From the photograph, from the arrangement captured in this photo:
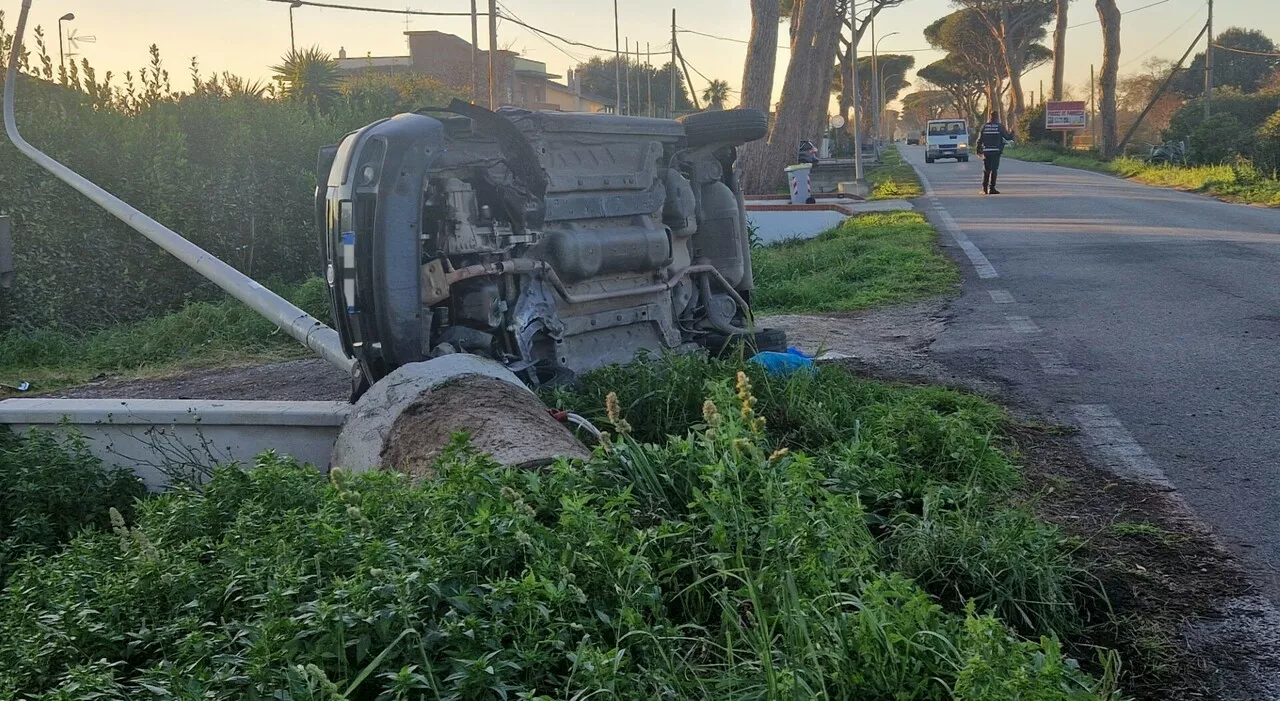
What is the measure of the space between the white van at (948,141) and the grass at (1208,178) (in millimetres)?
11276

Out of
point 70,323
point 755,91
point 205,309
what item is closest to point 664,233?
point 205,309

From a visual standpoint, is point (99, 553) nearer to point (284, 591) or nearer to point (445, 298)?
point (284, 591)

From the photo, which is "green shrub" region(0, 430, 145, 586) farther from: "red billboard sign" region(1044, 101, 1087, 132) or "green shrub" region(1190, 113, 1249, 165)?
"red billboard sign" region(1044, 101, 1087, 132)

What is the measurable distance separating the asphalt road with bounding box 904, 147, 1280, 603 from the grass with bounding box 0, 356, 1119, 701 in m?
1.30

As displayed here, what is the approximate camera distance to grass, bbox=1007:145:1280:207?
899 inches

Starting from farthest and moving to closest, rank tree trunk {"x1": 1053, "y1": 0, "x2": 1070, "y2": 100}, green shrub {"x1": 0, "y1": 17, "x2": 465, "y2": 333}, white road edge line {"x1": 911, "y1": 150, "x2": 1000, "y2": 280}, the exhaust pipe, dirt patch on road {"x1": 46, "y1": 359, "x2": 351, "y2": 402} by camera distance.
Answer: tree trunk {"x1": 1053, "y1": 0, "x2": 1070, "y2": 100} < white road edge line {"x1": 911, "y1": 150, "x2": 1000, "y2": 280} < green shrub {"x1": 0, "y1": 17, "x2": 465, "y2": 333} < dirt patch on road {"x1": 46, "y1": 359, "x2": 351, "y2": 402} < the exhaust pipe

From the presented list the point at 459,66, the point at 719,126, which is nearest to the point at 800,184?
the point at 719,126

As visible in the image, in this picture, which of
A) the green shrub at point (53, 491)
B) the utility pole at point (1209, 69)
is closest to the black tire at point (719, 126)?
the green shrub at point (53, 491)

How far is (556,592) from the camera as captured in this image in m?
2.55

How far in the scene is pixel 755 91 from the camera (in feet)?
82.6

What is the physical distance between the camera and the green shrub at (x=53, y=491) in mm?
4371

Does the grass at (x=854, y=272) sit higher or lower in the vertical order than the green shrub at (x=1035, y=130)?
lower

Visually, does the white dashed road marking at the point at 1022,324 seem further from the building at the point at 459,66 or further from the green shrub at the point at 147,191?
the building at the point at 459,66

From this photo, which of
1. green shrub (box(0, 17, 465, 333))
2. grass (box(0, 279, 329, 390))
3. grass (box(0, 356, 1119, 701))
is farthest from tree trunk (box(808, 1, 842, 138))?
grass (box(0, 356, 1119, 701))
